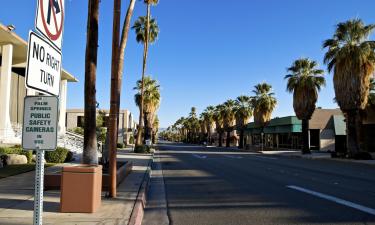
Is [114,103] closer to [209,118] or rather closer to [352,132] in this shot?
[352,132]

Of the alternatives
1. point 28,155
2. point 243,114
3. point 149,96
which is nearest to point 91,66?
point 28,155

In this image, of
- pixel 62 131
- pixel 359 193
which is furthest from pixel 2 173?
pixel 62 131

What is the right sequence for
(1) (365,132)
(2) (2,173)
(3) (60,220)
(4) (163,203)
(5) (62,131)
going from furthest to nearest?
1. (1) (365,132)
2. (5) (62,131)
3. (2) (2,173)
4. (4) (163,203)
5. (3) (60,220)

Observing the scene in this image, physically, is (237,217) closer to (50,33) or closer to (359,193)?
(359,193)

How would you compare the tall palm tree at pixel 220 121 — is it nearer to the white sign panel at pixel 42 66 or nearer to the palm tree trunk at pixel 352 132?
the palm tree trunk at pixel 352 132

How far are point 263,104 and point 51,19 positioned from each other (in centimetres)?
6215

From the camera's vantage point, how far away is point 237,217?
965cm

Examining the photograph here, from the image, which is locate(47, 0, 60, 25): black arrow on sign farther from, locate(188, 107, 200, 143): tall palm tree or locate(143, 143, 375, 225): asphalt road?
locate(188, 107, 200, 143): tall palm tree

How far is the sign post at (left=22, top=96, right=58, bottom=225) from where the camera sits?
4.50m

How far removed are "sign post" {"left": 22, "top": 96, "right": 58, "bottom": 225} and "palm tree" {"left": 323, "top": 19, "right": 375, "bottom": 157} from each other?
3397cm

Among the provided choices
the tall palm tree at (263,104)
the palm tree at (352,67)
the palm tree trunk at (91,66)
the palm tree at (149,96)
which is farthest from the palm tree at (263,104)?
the palm tree trunk at (91,66)

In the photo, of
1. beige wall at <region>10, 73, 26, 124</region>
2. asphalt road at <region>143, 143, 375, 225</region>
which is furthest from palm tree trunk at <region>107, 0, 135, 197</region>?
beige wall at <region>10, 73, 26, 124</region>

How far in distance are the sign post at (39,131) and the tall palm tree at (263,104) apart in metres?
61.7

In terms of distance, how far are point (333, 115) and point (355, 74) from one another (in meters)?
26.7
